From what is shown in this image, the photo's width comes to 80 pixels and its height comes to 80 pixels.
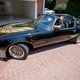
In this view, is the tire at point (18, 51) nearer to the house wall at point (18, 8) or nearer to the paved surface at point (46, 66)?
the paved surface at point (46, 66)

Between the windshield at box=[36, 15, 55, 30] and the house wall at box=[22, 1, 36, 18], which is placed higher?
the windshield at box=[36, 15, 55, 30]

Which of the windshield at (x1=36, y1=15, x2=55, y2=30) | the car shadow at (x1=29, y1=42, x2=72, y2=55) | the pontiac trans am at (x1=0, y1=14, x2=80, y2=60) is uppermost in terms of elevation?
the windshield at (x1=36, y1=15, x2=55, y2=30)

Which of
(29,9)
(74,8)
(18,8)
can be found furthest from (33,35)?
(18,8)

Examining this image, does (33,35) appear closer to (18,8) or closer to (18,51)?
(18,51)

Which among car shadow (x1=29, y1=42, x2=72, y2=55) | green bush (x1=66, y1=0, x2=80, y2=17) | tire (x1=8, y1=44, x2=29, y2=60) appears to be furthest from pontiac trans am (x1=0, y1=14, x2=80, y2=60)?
green bush (x1=66, y1=0, x2=80, y2=17)

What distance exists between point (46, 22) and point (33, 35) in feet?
3.18

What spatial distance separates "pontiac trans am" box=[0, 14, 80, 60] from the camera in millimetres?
5383

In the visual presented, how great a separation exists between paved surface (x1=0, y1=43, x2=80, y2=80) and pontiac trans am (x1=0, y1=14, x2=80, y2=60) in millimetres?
345

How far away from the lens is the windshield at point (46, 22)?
20.0ft

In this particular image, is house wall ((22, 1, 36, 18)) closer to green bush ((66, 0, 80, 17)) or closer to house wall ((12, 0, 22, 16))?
house wall ((12, 0, 22, 16))

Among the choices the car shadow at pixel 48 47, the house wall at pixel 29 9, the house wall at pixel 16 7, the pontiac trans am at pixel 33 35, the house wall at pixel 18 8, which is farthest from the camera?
the house wall at pixel 16 7

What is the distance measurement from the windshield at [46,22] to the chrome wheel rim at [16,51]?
1129mm

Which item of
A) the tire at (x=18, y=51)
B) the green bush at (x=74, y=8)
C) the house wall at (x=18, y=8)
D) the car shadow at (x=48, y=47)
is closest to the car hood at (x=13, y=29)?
the tire at (x=18, y=51)

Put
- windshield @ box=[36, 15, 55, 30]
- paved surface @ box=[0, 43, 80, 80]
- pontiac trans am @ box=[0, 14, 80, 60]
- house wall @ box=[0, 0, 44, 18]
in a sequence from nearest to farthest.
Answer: paved surface @ box=[0, 43, 80, 80]
pontiac trans am @ box=[0, 14, 80, 60]
windshield @ box=[36, 15, 55, 30]
house wall @ box=[0, 0, 44, 18]
